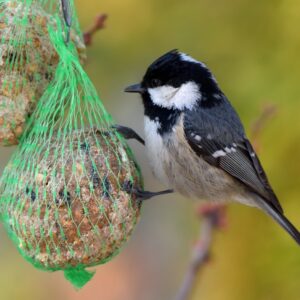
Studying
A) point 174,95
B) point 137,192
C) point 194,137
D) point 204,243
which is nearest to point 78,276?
point 137,192

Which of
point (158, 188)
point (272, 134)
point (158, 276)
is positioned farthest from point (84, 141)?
point (158, 276)

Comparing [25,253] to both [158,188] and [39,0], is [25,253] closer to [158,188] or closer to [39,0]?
[39,0]

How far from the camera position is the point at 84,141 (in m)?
3.10

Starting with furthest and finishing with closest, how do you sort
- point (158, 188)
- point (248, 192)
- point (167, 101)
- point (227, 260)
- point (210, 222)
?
point (158, 188), point (227, 260), point (248, 192), point (167, 101), point (210, 222)

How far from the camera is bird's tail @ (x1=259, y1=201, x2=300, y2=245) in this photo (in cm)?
374

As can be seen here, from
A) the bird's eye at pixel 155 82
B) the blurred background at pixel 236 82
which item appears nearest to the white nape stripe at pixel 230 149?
the blurred background at pixel 236 82

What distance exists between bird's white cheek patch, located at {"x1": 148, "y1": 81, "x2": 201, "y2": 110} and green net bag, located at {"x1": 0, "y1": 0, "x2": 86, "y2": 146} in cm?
60

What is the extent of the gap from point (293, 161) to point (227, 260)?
71 centimetres

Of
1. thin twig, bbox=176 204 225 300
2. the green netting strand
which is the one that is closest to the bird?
thin twig, bbox=176 204 225 300

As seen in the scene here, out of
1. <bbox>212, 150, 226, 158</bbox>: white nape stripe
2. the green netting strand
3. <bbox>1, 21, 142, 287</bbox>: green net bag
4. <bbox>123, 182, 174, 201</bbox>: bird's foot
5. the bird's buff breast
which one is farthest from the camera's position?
<bbox>212, 150, 226, 158</bbox>: white nape stripe

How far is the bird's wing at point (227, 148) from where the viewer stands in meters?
3.58

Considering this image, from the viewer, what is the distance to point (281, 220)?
148 inches

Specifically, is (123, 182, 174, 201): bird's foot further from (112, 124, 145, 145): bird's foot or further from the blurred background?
the blurred background

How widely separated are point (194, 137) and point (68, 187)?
866 mm
